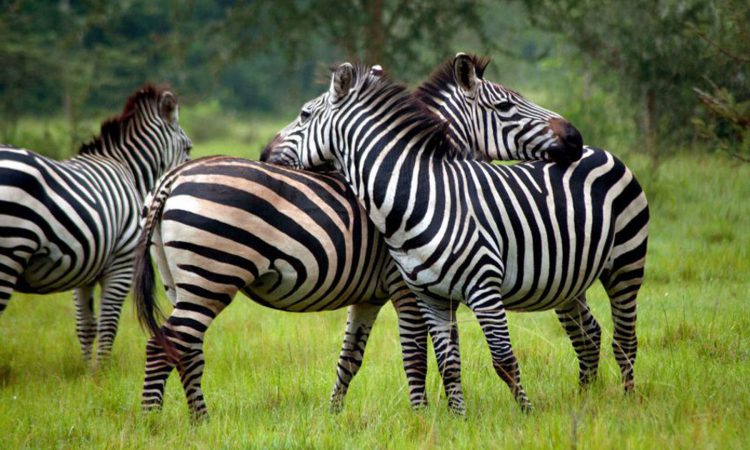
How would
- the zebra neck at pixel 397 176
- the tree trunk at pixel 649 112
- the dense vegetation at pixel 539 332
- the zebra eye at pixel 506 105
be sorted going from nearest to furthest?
the dense vegetation at pixel 539 332 < the zebra neck at pixel 397 176 < the zebra eye at pixel 506 105 < the tree trunk at pixel 649 112

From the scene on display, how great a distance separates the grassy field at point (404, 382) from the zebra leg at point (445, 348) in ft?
0.46

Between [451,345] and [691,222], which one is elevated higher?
[691,222]

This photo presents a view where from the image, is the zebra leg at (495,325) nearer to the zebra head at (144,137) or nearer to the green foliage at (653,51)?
the zebra head at (144,137)

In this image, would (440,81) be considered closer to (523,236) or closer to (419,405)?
(523,236)

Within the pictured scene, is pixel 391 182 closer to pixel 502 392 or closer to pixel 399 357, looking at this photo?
pixel 502 392

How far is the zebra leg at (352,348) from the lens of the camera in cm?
538

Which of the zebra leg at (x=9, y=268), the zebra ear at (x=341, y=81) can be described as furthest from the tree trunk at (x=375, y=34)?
the zebra leg at (x=9, y=268)

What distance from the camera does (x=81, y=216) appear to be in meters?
6.44

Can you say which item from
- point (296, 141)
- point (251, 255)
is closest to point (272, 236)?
point (251, 255)

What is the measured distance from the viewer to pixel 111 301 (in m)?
7.35

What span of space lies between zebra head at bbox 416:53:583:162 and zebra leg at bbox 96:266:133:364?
3379 millimetres

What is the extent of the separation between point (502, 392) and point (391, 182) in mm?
1687

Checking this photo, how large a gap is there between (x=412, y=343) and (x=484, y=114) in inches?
65.1

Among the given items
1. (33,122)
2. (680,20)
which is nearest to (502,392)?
(680,20)
